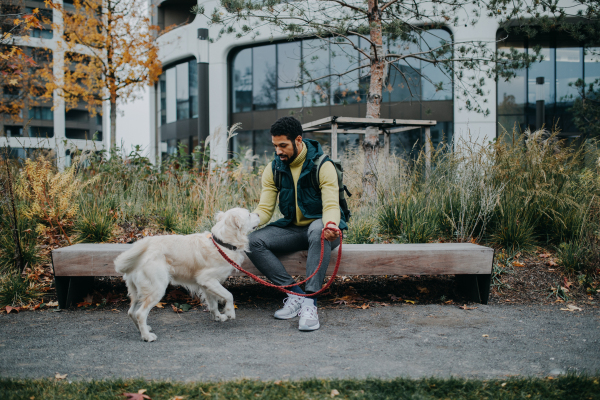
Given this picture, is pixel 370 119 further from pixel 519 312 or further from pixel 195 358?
pixel 195 358

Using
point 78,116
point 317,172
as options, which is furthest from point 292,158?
point 78,116

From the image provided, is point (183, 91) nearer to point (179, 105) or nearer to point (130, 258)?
point (179, 105)

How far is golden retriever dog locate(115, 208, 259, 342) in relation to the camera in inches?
119

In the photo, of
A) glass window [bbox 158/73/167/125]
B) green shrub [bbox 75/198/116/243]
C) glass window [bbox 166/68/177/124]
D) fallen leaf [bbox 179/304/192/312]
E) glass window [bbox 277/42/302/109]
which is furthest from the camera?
→ glass window [bbox 158/73/167/125]

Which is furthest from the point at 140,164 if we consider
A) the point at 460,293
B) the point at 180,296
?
the point at 460,293

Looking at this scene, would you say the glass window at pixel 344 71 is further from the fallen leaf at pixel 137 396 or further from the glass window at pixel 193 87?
the glass window at pixel 193 87

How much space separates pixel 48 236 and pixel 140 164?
7.47ft

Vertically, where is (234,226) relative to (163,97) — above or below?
below

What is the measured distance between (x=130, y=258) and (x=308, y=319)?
4.57 feet

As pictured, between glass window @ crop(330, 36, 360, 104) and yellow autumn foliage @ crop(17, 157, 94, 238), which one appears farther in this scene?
glass window @ crop(330, 36, 360, 104)

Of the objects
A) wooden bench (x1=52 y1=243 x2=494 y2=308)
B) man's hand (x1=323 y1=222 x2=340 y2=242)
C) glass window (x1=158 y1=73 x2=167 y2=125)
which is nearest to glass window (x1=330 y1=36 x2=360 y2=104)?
wooden bench (x1=52 y1=243 x2=494 y2=308)

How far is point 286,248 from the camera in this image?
12.1ft

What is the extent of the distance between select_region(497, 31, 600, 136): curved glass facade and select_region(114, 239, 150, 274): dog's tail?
1445cm

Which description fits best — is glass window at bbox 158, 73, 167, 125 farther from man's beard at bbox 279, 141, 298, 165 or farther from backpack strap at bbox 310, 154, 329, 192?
backpack strap at bbox 310, 154, 329, 192
